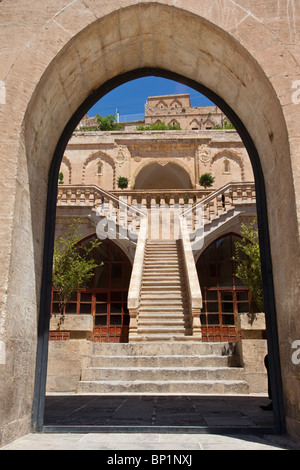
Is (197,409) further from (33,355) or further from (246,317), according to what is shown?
(246,317)

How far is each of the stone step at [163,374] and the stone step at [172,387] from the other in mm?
192

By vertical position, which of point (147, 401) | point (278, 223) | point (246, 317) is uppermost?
point (278, 223)

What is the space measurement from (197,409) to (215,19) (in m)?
3.97

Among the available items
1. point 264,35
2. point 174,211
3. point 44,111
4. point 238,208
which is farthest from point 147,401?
point 174,211

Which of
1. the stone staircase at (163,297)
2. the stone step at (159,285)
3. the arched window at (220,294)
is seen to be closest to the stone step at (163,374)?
the stone staircase at (163,297)

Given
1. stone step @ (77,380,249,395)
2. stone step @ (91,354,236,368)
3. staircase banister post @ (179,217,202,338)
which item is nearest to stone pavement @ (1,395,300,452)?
stone step @ (77,380,249,395)

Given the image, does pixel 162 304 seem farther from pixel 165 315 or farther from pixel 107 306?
pixel 107 306

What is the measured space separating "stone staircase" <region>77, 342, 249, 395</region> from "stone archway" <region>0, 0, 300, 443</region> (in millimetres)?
3526

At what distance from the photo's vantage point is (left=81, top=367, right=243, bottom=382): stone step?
666 centimetres

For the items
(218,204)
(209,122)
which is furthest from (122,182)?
(209,122)

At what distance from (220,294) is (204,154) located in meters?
10.6

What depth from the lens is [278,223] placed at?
318 centimetres

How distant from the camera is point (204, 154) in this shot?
22.8 m

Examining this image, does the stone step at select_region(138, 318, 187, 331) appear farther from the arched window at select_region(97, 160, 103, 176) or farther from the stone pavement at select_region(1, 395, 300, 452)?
the arched window at select_region(97, 160, 103, 176)
